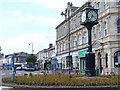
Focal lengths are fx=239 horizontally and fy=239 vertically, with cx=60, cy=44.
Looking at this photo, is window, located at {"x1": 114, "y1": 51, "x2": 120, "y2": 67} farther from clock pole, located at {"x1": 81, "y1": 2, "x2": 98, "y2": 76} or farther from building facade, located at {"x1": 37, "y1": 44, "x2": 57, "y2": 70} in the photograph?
building facade, located at {"x1": 37, "y1": 44, "x2": 57, "y2": 70}

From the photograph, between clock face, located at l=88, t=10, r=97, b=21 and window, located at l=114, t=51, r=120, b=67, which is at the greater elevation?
clock face, located at l=88, t=10, r=97, b=21

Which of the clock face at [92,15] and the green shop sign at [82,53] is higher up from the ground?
the clock face at [92,15]

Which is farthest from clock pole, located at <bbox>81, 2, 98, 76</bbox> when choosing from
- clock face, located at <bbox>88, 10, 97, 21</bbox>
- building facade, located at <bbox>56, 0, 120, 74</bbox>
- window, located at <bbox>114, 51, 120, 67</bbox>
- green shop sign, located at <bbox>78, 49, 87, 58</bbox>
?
green shop sign, located at <bbox>78, 49, 87, 58</bbox>

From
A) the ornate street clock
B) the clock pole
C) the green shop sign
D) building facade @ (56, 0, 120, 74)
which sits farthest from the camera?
the green shop sign

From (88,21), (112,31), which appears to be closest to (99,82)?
(88,21)

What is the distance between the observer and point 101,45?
3928 centimetres

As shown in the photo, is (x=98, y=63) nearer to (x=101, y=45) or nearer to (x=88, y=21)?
(x=101, y=45)

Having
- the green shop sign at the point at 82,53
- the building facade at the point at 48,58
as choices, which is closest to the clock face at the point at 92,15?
the green shop sign at the point at 82,53

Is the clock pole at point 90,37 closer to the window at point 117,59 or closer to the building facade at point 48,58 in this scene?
the window at point 117,59

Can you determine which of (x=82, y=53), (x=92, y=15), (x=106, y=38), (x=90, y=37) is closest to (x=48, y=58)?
(x=82, y=53)

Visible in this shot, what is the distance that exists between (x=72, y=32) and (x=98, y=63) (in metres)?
18.1

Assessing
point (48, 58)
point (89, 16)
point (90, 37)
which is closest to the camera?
point (90, 37)

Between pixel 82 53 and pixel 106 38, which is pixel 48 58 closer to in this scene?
pixel 82 53

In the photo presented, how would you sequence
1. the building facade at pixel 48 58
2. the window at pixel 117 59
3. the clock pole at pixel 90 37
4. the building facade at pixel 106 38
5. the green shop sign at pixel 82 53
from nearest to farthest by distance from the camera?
1. the clock pole at pixel 90 37
2. the window at pixel 117 59
3. the building facade at pixel 106 38
4. the green shop sign at pixel 82 53
5. the building facade at pixel 48 58
